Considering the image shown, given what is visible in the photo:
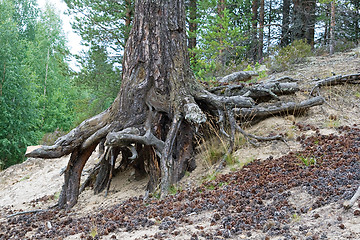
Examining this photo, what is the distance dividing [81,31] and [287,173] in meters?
11.3

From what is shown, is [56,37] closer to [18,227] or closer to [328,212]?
[18,227]

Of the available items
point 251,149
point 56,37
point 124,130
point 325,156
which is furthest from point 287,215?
point 56,37

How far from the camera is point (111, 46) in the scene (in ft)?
43.6

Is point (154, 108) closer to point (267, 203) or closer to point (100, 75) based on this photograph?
point (267, 203)

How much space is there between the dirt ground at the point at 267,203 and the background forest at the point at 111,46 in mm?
2491

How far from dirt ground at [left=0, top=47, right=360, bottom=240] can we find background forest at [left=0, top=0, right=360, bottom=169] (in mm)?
2491

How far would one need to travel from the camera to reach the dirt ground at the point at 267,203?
112 inches

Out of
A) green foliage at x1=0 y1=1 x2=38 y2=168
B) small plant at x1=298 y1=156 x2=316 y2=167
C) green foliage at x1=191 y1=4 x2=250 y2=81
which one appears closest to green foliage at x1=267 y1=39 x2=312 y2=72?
green foliage at x1=191 y1=4 x2=250 y2=81

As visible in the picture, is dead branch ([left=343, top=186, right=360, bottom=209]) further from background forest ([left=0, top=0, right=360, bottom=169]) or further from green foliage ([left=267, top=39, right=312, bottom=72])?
green foliage ([left=267, top=39, right=312, bottom=72])

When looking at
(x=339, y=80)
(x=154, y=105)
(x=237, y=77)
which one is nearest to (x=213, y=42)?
(x=237, y=77)

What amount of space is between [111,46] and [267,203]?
1126cm

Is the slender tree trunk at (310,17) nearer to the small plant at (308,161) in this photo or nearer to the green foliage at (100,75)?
the green foliage at (100,75)

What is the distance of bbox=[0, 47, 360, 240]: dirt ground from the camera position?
2848mm

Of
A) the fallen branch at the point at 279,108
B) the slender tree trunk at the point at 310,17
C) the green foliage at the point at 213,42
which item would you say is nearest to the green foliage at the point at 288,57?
the green foliage at the point at 213,42
